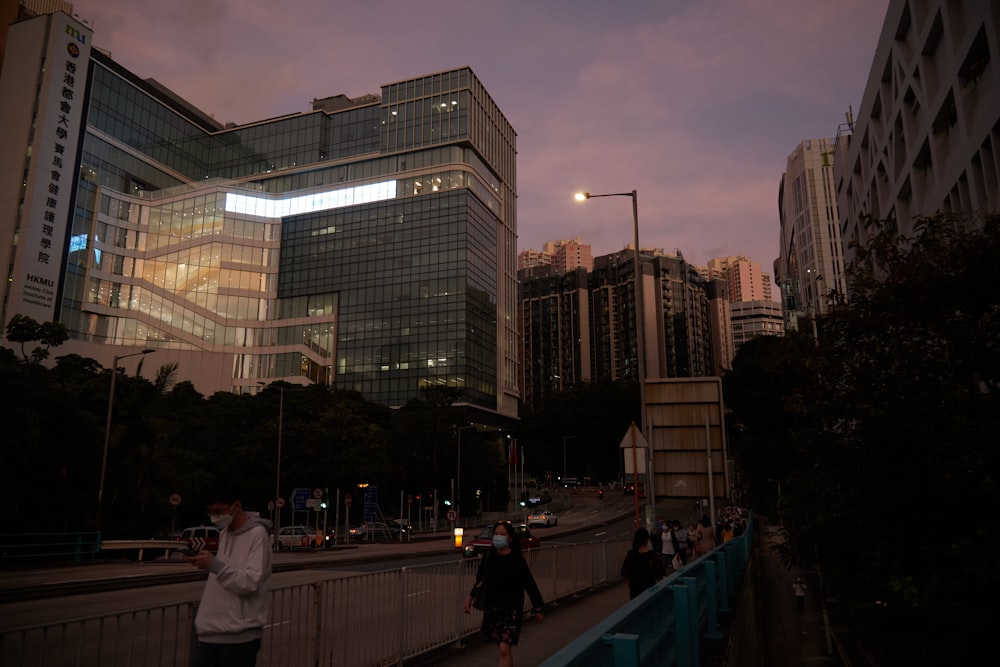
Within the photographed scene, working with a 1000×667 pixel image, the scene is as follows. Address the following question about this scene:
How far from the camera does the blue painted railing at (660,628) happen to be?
345 cm

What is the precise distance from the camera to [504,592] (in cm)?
727

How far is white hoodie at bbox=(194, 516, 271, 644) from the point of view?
4.28 meters

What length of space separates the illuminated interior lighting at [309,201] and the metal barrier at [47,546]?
211ft

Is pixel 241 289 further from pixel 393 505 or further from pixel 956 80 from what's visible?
pixel 956 80

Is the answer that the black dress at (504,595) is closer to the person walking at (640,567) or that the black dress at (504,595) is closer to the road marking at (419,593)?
the road marking at (419,593)

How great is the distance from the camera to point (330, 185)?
87938 millimetres

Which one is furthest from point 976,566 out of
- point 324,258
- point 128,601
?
point 324,258

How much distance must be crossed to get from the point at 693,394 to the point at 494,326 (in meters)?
68.6

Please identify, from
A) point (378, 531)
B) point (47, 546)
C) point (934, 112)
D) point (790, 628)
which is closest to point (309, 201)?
point (378, 531)

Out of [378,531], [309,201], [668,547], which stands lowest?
[378,531]

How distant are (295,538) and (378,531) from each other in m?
13.0

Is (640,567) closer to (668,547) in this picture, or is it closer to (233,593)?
(233,593)

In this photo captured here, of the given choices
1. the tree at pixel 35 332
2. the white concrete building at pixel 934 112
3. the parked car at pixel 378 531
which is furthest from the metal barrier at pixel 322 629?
the parked car at pixel 378 531

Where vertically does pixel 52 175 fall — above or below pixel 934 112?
above
